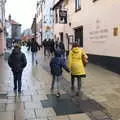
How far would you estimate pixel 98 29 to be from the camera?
2122 centimetres

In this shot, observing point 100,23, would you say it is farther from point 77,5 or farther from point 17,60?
point 17,60

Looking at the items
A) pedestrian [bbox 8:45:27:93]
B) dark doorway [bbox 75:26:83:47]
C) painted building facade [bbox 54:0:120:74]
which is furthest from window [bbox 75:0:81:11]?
pedestrian [bbox 8:45:27:93]

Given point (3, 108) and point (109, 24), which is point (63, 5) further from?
point (3, 108)

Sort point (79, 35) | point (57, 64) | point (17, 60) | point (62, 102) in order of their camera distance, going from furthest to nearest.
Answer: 1. point (79, 35)
2. point (17, 60)
3. point (57, 64)
4. point (62, 102)

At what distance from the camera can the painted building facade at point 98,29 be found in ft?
58.9

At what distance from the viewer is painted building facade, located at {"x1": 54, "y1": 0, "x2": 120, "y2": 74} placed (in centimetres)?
1794

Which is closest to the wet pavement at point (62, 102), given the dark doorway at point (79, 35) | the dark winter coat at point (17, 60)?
the dark winter coat at point (17, 60)

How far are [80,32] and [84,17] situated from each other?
2168mm

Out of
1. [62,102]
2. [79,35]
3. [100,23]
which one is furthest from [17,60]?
[79,35]

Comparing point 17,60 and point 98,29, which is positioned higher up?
point 98,29

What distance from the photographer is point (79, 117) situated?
26.6 ft

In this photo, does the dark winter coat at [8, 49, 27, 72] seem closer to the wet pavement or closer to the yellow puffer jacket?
the wet pavement

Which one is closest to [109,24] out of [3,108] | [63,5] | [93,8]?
[93,8]

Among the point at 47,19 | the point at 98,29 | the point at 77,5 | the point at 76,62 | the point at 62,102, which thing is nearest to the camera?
the point at 62,102
